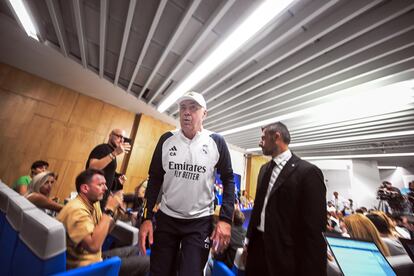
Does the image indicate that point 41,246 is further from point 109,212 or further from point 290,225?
point 290,225

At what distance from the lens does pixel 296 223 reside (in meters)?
1.29

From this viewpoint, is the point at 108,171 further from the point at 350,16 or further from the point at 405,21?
the point at 405,21

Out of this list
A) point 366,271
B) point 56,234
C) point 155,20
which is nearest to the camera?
point 366,271

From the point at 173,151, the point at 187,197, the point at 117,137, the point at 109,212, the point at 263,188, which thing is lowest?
the point at 109,212

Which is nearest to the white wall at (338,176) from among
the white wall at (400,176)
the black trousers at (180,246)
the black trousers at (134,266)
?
the white wall at (400,176)

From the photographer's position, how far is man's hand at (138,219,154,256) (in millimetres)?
1022

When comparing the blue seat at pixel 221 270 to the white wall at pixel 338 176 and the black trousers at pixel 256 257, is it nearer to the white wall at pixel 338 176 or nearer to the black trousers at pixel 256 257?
the black trousers at pixel 256 257

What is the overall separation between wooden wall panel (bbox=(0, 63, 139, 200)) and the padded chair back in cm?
462

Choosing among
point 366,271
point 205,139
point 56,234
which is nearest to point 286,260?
point 366,271

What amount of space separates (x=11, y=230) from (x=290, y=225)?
7.36ft

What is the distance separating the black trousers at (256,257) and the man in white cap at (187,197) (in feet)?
1.90

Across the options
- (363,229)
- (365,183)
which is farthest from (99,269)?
(365,183)

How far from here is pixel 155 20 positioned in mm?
2666

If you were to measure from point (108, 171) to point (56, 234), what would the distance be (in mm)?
1207
